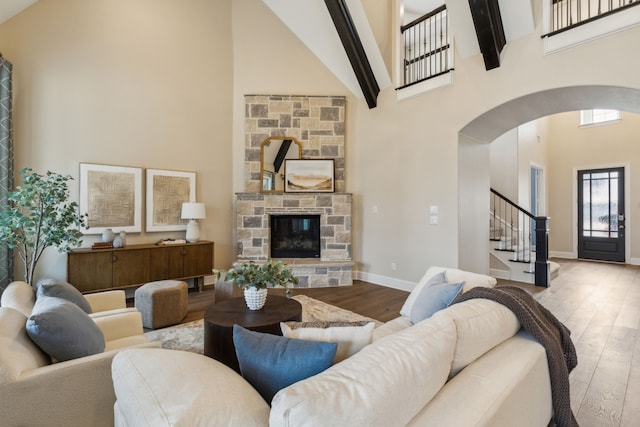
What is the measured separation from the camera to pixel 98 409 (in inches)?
54.8

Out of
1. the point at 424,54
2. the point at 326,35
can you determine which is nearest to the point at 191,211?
the point at 326,35

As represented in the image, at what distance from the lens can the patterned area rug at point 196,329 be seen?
2.78 metres

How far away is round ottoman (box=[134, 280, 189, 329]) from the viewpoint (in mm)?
3156

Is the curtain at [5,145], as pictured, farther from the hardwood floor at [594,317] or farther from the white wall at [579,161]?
the white wall at [579,161]

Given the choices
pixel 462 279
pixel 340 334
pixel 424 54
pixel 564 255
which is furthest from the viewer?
pixel 564 255

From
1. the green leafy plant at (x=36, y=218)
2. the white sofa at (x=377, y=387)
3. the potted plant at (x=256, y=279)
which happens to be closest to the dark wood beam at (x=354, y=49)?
the potted plant at (x=256, y=279)

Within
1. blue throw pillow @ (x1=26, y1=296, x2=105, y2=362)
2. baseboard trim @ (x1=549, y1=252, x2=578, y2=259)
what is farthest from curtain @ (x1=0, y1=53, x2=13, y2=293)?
baseboard trim @ (x1=549, y1=252, x2=578, y2=259)

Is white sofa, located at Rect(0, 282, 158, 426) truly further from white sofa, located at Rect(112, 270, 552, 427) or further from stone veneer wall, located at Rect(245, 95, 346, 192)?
stone veneer wall, located at Rect(245, 95, 346, 192)

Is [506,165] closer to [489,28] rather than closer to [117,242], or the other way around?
[489,28]

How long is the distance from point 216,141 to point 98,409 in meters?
4.43

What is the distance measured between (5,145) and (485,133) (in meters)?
5.91

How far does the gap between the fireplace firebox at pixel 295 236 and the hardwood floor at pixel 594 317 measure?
83 cm

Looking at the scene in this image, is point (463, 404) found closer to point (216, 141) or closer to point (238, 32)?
point (216, 141)

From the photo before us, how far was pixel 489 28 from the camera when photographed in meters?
3.44
